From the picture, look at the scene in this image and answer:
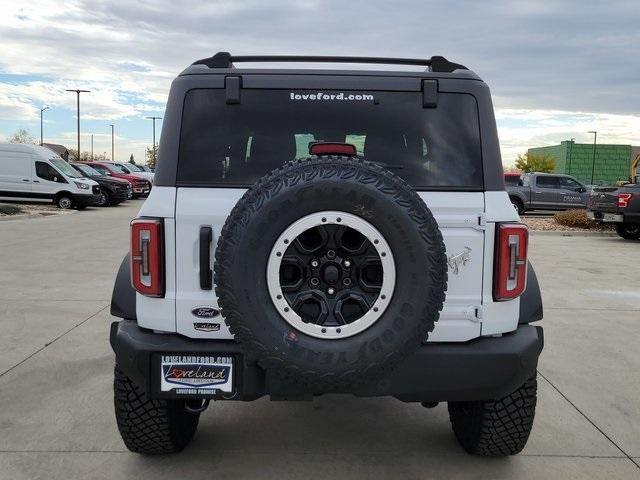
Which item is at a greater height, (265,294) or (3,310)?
(265,294)

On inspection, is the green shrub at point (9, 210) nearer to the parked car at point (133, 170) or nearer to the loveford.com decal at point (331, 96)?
the parked car at point (133, 170)

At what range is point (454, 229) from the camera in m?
2.87

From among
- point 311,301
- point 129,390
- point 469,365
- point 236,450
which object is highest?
point 311,301

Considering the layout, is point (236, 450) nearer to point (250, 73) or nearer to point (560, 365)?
point (250, 73)

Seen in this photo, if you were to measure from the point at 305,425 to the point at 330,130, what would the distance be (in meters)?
1.91

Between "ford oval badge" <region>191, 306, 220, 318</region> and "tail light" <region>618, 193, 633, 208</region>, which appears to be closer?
"ford oval badge" <region>191, 306, 220, 318</region>

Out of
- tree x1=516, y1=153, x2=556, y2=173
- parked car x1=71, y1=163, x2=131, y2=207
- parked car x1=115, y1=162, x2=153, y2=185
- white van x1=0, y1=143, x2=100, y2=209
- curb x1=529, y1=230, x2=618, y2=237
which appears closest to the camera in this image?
curb x1=529, y1=230, x2=618, y2=237

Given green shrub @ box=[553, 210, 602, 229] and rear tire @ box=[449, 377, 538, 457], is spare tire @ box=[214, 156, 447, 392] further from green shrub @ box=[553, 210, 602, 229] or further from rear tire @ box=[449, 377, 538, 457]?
green shrub @ box=[553, 210, 602, 229]

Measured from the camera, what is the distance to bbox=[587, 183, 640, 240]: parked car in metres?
14.9

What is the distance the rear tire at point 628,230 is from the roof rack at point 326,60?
14216 millimetres

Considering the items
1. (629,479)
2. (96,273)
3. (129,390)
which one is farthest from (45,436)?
(96,273)

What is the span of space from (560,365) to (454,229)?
291cm

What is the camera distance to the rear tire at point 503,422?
10.7 ft

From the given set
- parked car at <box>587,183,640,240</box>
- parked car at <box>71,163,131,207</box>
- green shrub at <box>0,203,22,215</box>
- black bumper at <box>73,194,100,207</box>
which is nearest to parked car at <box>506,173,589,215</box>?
parked car at <box>587,183,640,240</box>
